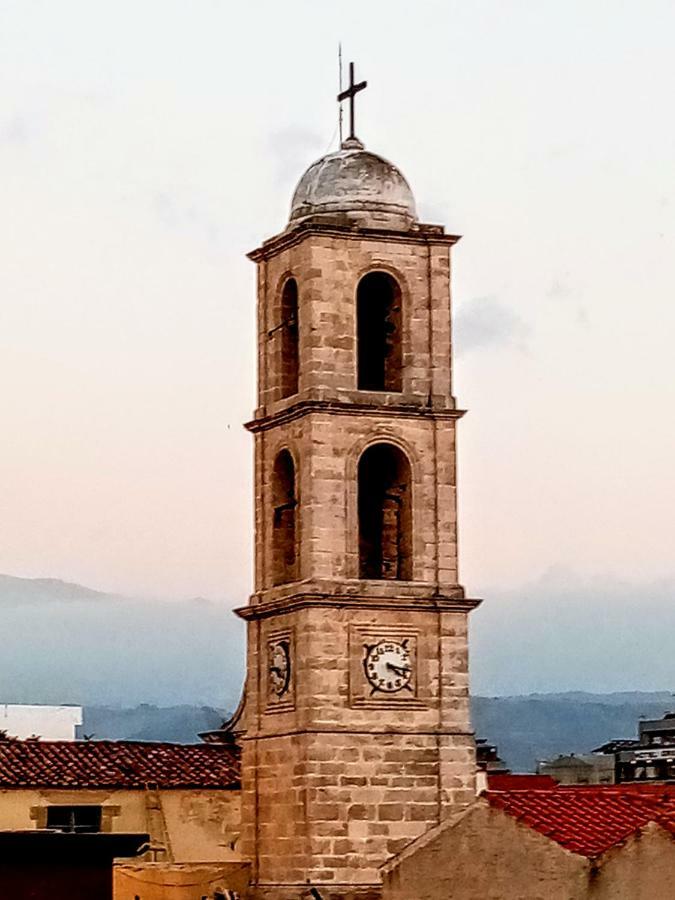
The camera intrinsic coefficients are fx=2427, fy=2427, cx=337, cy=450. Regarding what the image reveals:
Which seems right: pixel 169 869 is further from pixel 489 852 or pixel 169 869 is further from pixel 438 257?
pixel 438 257

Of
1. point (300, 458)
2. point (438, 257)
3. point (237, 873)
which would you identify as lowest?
point (237, 873)

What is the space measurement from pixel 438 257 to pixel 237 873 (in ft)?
28.5

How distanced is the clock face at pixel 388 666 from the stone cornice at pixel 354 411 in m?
3.01

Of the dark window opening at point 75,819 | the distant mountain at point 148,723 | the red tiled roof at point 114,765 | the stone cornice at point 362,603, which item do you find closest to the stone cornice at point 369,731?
the stone cornice at point 362,603

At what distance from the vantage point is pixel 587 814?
97.3ft

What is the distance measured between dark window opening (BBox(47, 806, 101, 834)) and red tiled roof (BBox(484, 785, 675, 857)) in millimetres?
9202

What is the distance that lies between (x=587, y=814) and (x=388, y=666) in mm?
3525

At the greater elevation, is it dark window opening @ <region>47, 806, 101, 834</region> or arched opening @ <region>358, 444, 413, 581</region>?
arched opening @ <region>358, 444, 413, 581</region>

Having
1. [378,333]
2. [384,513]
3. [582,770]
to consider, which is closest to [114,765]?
[384,513]

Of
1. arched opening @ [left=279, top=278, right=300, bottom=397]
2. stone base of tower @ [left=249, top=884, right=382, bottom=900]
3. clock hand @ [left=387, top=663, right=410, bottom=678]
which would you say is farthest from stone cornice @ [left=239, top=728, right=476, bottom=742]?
arched opening @ [left=279, top=278, right=300, bottom=397]

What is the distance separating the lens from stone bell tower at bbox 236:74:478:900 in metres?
31.2

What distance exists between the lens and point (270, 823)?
3203 centimetres

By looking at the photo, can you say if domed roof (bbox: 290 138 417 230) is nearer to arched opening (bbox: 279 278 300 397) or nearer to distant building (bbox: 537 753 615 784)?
arched opening (bbox: 279 278 300 397)

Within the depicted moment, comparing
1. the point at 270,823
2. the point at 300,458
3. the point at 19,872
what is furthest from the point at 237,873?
the point at 300,458
